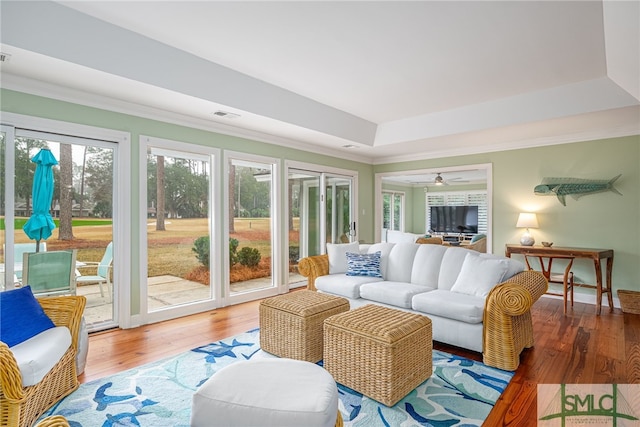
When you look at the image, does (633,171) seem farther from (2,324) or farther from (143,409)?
(2,324)

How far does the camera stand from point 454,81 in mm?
3699

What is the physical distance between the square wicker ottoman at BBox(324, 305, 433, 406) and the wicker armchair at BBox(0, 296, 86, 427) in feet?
5.65

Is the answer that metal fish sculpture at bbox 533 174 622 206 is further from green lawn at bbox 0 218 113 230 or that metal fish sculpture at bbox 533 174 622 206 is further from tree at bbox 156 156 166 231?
green lawn at bbox 0 218 113 230

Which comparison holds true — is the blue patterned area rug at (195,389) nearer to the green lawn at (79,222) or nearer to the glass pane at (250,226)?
the green lawn at (79,222)

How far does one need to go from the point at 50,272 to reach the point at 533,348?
15.1 feet

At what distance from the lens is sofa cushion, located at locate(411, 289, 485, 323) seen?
2.82m

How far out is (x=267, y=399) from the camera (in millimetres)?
1521

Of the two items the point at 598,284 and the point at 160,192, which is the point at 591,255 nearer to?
the point at 598,284

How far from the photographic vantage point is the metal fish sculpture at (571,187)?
4.61 metres

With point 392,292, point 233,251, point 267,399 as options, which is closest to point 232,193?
point 233,251

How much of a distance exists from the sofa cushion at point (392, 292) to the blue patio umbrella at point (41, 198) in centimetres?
318

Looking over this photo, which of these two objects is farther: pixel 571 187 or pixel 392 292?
pixel 571 187

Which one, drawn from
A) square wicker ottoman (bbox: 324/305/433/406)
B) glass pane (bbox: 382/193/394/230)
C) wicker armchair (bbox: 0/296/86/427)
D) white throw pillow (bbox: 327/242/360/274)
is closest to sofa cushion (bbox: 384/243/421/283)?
white throw pillow (bbox: 327/242/360/274)

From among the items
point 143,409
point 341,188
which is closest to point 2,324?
point 143,409
